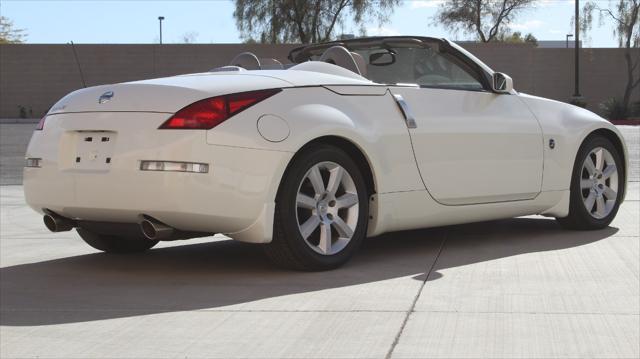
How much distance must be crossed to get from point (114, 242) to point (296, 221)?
5.62 feet

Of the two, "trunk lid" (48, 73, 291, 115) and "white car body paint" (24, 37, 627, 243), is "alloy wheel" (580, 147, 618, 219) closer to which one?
→ "white car body paint" (24, 37, 627, 243)

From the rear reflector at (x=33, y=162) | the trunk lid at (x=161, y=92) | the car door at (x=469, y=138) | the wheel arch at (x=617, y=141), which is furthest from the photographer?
the wheel arch at (x=617, y=141)

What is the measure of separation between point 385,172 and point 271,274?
3.11ft

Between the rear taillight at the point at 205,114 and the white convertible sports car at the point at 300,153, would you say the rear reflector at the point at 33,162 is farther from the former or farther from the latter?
the rear taillight at the point at 205,114

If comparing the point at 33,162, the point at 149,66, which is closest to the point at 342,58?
the point at 33,162

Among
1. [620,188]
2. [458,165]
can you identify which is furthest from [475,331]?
[620,188]

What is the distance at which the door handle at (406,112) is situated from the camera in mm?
6473

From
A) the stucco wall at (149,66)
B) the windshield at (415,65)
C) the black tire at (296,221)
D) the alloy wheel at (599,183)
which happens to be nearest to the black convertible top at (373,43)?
the windshield at (415,65)

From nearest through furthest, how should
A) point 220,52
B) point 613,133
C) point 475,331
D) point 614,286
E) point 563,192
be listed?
point 475,331 → point 614,286 → point 563,192 → point 613,133 → point 220,52

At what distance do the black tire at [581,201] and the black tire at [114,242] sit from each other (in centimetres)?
314

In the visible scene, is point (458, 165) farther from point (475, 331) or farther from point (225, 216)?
point (475, 331)

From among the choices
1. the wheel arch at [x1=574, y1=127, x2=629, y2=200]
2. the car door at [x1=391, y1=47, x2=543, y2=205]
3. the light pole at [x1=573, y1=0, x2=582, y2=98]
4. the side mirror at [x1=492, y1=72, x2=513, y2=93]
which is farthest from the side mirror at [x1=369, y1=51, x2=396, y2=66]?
the light pole at [x1=573, y1=0, x2=582, y2=98]

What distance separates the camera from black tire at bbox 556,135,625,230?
7.80 metres

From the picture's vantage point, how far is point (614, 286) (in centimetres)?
555
